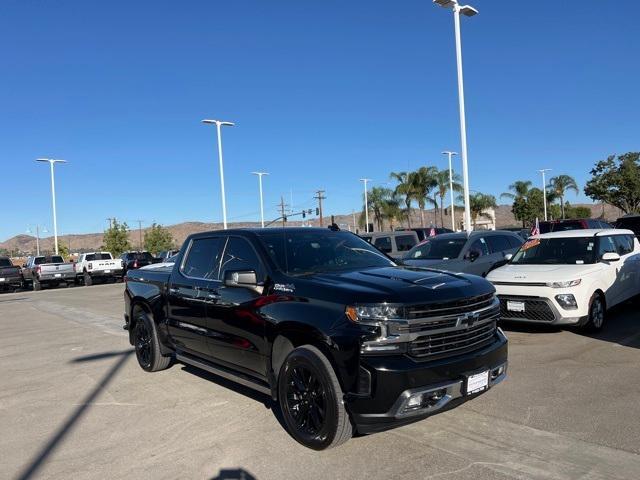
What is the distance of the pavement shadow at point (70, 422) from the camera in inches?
171

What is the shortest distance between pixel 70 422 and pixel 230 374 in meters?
1.68

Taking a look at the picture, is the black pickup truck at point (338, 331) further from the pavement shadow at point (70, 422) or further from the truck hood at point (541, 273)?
the truck hood at point (541, 273)

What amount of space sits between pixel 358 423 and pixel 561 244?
7005 millimetres

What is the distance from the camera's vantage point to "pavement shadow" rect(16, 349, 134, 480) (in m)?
4.34

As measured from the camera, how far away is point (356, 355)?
3984 millimetres

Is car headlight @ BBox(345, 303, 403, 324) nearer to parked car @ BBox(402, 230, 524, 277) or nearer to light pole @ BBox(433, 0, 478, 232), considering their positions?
parked car @ BBox(402, 230, 524, 277)

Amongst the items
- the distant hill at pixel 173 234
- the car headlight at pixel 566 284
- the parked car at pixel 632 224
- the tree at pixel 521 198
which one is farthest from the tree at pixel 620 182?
the distant hill at pixel 173 234

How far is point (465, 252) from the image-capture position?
38.5ft

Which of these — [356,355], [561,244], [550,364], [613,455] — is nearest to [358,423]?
[356,355]

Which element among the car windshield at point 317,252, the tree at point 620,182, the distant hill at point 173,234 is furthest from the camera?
the distant hill at point 173,234

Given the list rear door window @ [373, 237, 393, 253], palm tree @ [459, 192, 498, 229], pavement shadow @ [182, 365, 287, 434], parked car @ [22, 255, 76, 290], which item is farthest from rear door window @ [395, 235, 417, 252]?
palm tree @ [459, 192, 498, 229]

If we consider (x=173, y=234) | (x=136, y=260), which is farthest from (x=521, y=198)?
(x=173, y=234)

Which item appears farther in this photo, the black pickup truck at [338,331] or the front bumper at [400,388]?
the black pickup truck at [338,331]

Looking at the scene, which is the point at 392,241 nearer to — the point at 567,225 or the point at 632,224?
the point at 567,225
